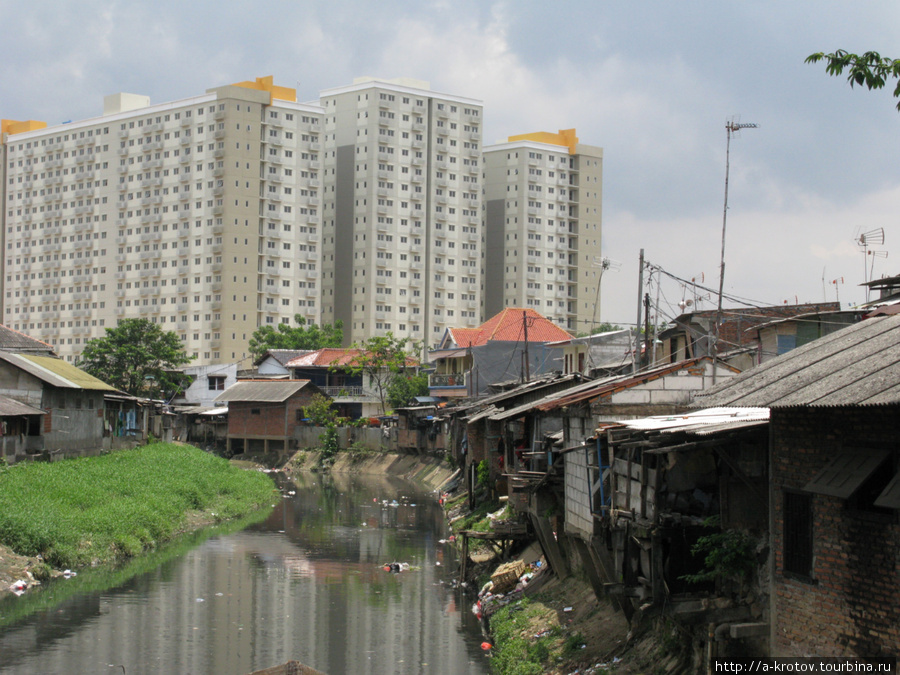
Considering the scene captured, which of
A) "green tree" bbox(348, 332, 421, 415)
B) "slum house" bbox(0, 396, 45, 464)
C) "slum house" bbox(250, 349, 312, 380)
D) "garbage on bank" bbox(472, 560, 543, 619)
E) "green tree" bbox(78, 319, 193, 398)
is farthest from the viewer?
"slum house" bbox(250, 349, 312, 380)

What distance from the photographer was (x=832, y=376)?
422 inches

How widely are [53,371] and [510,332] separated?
2735 cm

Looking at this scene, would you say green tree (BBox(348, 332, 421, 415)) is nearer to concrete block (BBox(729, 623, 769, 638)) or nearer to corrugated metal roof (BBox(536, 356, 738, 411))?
corrugated metal roof (BBox(536, 356, 738, 411))

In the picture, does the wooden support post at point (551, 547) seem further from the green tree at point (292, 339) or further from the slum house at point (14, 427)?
the green tree at point (292, 339)

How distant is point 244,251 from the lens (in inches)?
3898

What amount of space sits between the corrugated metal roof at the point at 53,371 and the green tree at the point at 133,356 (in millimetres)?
20836

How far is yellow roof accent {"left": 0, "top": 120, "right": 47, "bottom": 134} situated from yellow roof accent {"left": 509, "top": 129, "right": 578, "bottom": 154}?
56.9 m

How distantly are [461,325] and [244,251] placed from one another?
83.5ft

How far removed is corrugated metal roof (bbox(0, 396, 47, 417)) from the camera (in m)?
33.5

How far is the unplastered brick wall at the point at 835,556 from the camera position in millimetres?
9883

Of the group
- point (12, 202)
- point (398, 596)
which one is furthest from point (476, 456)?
point (12, 202)

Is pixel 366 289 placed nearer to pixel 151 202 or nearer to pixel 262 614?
pixel 151 202

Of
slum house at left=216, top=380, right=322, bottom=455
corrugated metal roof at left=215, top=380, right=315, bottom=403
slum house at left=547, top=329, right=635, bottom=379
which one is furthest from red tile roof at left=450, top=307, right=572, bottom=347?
slum house at left=547, top=329, right=635, bottom=379

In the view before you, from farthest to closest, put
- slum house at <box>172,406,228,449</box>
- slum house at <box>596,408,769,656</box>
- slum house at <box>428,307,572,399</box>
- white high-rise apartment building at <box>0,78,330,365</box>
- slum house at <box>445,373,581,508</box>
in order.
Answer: white high-rise apartment building at <box>0,78,330,365</box> < slum house at <box>172,406,228,449</box> < slum house at <box>428,307,572,399</box> < slum house at <box>445,373,581,508</box> < slum house at <box>596,408,769,656</box>
